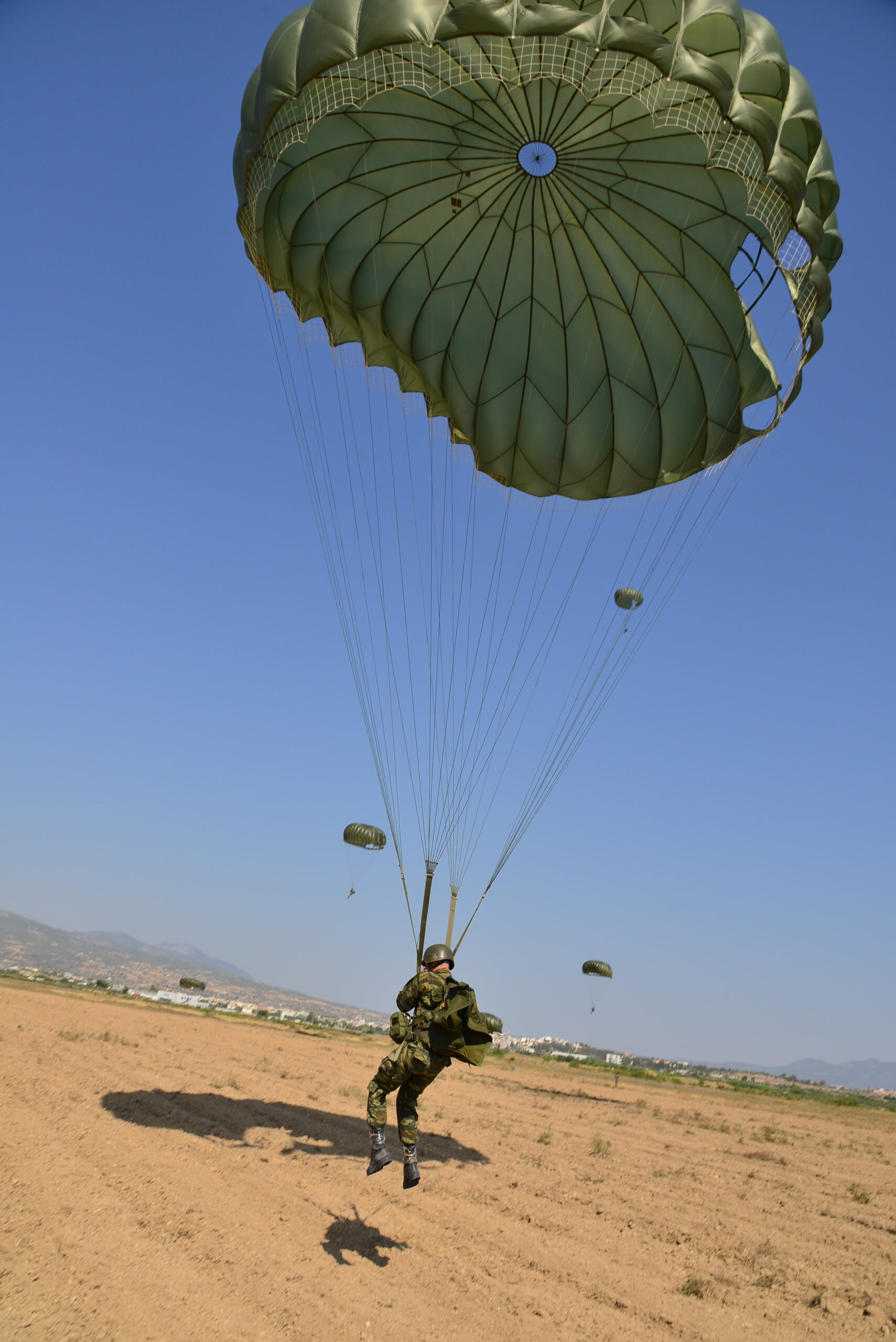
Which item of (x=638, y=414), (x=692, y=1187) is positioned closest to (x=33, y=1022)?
(x=692, y=1187)

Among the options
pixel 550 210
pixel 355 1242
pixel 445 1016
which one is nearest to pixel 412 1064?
pixel 445 1016

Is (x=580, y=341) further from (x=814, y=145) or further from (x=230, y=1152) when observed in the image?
(x=230, y=1152)

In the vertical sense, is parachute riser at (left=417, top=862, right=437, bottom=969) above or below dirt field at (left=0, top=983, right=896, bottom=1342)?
above

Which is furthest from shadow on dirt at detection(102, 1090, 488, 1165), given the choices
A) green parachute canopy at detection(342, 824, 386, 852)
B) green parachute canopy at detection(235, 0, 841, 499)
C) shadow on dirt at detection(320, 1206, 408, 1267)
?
green parachute canopy at detection(342, 824, 386, 852)

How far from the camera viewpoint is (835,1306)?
19.4ft

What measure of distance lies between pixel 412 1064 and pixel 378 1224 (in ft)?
4.10

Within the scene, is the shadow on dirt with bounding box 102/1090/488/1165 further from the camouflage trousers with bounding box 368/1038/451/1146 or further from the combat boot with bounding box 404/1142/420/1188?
the combat boot with bounding box 404/1142/420/1188

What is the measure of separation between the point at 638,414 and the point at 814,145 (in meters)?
3.69

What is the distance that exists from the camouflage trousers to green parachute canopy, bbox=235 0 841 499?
8.46 meters

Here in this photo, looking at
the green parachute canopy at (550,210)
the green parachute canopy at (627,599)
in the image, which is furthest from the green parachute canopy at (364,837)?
the green parachute canopy at (550,210)

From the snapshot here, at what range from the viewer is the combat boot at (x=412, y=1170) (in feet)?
21.5

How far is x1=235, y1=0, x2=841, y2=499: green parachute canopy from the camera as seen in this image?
8359mm

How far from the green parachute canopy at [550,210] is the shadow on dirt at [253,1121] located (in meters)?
9.47

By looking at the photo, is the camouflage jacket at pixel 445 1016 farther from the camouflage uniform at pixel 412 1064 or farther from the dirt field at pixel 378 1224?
the dirt field at pixel 378 1224
